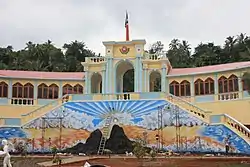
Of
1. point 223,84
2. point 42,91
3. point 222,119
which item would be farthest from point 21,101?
point 222,119

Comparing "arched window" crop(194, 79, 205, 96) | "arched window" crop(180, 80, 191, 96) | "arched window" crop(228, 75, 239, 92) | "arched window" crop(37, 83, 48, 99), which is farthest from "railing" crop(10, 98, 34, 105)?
"arched window" crop(228, 75, 239, 92)

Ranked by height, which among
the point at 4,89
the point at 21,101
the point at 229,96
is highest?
the point at 4,89

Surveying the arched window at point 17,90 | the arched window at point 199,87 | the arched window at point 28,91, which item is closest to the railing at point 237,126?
the arched window at point 199,87

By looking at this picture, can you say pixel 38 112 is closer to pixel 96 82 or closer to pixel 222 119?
pixel 96 82

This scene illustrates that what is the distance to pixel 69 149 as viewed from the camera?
90.4ft

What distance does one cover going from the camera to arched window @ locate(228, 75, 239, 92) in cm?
3020

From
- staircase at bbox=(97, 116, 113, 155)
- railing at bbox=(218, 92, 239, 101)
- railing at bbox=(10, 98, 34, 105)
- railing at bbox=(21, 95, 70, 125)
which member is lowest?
staircase at bbox=(97, 116, 113, 155)

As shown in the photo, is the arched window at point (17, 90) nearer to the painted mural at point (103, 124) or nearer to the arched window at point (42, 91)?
the arched window at point (42, 91)

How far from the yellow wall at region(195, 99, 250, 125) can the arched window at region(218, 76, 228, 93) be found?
101 centimetres

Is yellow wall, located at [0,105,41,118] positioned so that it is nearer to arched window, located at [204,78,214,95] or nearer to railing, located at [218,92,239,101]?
arched window, located at [204,78,214,95]

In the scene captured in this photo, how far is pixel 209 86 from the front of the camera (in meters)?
31.6

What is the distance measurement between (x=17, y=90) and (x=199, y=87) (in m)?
14.6

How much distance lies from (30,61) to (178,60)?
19704 millimetres

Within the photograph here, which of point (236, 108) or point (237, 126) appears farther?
point (236, 108)
